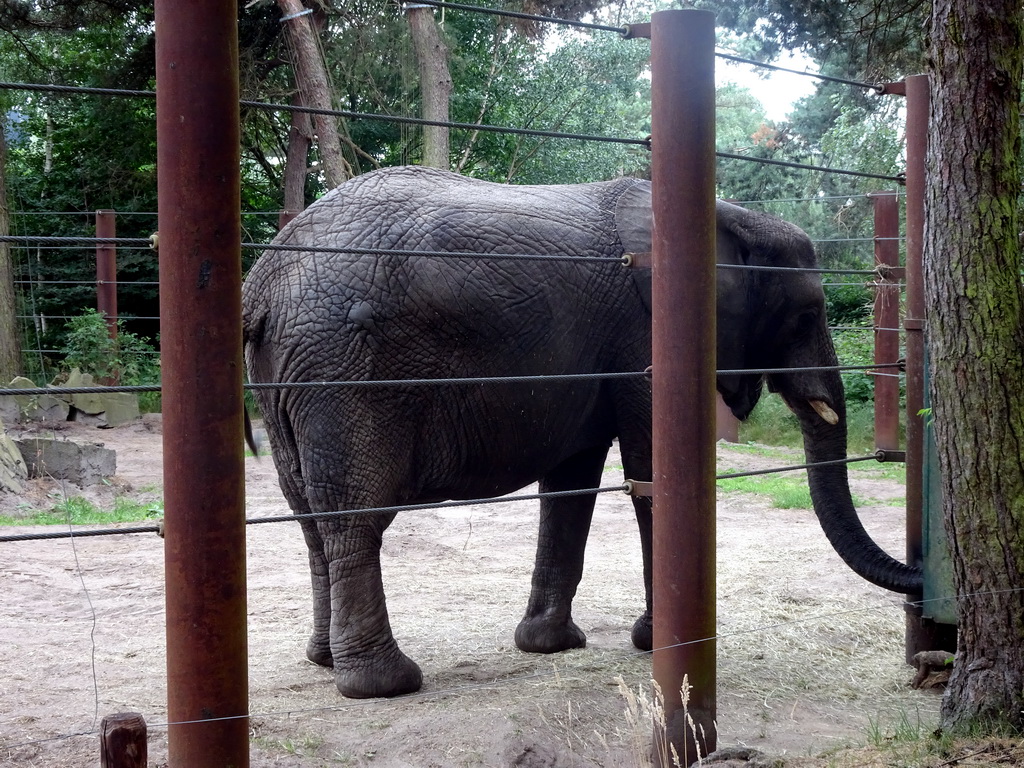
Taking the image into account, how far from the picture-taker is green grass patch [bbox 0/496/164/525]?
8.27 metres

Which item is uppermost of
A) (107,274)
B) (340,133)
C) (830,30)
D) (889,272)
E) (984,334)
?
(340,133)

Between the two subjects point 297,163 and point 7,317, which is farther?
point 297,163

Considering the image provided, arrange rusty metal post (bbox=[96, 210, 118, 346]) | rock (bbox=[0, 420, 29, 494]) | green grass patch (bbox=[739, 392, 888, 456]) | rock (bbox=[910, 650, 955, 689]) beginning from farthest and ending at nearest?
rusty metal post (bbox=[96, 210, 118, 346]) → green grass patch (bbox=[739, 392, 888, 456]) → rock (bbox=[0, 420, 29, 494]) → rock (bbox=[910, 650, 955, 689])

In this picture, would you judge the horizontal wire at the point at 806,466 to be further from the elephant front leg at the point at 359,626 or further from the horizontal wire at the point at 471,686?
the elephant front leg at the point at 359,626

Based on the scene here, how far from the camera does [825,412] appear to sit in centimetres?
523

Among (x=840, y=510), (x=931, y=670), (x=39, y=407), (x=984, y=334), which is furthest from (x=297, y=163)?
(x=984, y=334)

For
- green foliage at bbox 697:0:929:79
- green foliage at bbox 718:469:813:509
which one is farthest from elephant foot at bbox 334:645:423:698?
green foliage at bbox 697:0:929:79

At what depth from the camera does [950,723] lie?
342cm

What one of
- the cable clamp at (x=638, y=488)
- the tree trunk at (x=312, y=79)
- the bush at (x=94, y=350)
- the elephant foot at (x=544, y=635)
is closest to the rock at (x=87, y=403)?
the bush at (x=94, y=350)

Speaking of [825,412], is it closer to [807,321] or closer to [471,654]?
[807,321]

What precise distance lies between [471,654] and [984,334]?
2.73 metres

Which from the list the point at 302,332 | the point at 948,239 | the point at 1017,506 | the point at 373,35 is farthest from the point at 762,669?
the point at 373,35

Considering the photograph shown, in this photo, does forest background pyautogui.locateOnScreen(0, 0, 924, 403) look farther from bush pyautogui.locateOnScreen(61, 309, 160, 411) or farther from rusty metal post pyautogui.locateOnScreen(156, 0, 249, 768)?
rusty metal post pyautogui.locateOnScreen(156, 0, 249, 768)

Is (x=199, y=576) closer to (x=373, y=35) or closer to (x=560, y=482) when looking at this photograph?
(x=560, y=482)
